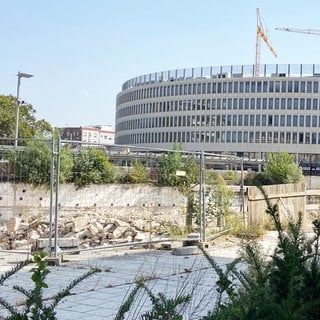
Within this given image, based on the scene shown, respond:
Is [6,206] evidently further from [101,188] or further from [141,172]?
[141,172]

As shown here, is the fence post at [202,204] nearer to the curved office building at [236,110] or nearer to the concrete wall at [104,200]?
the concrete wall at [104,200]

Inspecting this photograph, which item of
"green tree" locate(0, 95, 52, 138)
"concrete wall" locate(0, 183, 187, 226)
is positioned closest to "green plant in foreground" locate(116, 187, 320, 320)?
"concrete wall" locate(0, 183, 187, 226)

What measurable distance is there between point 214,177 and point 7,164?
201 inches

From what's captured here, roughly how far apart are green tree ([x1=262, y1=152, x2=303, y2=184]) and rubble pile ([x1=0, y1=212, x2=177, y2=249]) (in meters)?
19.8

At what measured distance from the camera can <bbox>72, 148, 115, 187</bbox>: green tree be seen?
1503 cm

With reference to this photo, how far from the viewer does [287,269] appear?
105 inches

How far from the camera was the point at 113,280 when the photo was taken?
30.0ft

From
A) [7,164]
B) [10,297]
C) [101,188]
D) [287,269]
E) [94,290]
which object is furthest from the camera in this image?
[101,188]

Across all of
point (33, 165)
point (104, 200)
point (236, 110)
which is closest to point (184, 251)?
point (104, 200)

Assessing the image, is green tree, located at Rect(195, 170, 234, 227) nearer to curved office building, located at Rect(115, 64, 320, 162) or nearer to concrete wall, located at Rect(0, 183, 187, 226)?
concrete wall, located at Rect(0, 183, 187, 226)

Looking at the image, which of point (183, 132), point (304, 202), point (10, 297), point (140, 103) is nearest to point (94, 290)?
point (10, 297)

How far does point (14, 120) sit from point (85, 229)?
47.7 metres

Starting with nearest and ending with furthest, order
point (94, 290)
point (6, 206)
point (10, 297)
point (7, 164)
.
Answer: point (10, 297), point (94, 290), point (7, 164), point (6, 206)

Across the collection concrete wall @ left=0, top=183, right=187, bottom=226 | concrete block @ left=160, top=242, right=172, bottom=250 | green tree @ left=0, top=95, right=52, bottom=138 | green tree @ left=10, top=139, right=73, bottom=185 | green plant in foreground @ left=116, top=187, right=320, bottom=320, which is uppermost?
green tree @ left=0, top=95, right=52, bottom=138
